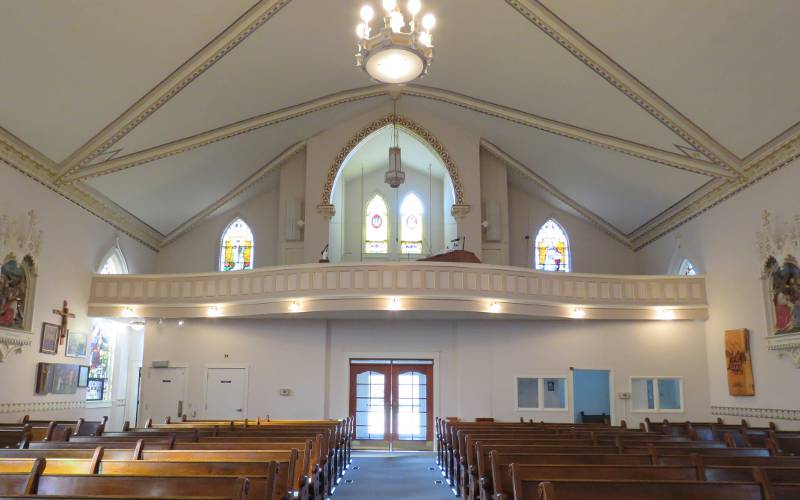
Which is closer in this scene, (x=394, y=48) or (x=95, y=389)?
(x=394, y=48)

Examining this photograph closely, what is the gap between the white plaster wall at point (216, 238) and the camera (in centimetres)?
1862

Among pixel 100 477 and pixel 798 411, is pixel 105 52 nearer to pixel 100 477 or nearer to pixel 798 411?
pixel 100 477

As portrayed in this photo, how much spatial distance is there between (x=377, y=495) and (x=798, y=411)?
25.9 ft

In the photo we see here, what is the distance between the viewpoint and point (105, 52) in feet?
35.5

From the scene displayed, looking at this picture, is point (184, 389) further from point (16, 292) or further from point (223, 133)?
point (223, 133)

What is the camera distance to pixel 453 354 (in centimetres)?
1622

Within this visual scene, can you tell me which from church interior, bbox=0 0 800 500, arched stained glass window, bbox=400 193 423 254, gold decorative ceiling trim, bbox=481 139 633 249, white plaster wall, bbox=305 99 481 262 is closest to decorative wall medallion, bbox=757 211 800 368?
church interior, bbox=0 0 800 500

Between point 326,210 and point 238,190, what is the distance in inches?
112

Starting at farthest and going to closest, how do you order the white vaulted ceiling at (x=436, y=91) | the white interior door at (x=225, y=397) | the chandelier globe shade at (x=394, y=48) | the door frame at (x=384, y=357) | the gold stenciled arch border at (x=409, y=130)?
the gold stenciled arch border at (x=409, y=130) < the door frame at (x=384, y=357) < the white interior door at (x=225, y=397) < the white vaulted ceiling at (x=436, y=91) < the chandelier globe shade at (x=394, y=48)

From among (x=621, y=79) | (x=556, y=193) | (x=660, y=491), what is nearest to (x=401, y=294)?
(x=621, y=79)

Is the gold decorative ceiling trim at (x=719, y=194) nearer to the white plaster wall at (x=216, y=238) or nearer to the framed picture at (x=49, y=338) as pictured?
the white plaster wall at (x=216, y=238)

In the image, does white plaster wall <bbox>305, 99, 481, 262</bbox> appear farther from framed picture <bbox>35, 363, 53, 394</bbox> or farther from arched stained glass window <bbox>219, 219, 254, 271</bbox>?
framed picture <bbox>35, 363, 53, 394</bbox>

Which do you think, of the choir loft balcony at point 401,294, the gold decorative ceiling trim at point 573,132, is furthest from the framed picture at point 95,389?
the gold decorative ceiling trim at point 573,132

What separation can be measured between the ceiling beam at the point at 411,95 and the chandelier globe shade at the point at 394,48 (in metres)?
6.76
